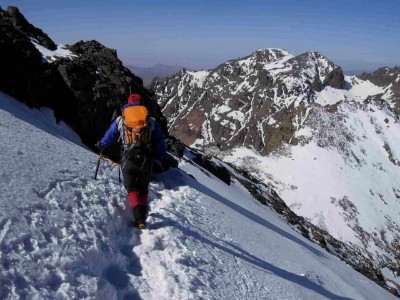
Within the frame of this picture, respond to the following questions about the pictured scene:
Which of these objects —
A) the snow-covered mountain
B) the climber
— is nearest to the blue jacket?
the climber

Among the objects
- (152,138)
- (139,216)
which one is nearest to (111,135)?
(152,138)

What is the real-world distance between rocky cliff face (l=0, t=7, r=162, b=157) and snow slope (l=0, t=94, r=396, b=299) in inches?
95.9

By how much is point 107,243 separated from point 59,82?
1265 cm

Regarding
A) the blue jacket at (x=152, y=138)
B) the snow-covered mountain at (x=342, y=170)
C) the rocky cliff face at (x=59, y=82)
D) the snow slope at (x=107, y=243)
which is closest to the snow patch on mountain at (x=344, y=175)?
the snow-covered mountain at (x=342, y=170)

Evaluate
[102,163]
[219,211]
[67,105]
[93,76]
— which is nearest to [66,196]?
[102,163]

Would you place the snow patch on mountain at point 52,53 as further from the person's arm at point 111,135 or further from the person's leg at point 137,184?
the person's leg at point 137,184

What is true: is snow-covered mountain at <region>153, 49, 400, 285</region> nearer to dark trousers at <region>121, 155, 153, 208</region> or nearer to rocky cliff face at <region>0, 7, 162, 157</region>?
rocky cliff face at <region>0, 7, 162, 157</region>

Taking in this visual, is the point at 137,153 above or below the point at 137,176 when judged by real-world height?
above

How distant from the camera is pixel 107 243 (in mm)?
8844

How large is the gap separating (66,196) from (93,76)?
508 inches

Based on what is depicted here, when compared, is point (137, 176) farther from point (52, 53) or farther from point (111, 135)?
point (52, 53)

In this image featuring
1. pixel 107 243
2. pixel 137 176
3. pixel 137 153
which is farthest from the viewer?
pixel 137 176

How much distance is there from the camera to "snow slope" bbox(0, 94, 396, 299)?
7.09 meters

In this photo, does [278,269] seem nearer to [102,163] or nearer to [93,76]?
[102,163]
